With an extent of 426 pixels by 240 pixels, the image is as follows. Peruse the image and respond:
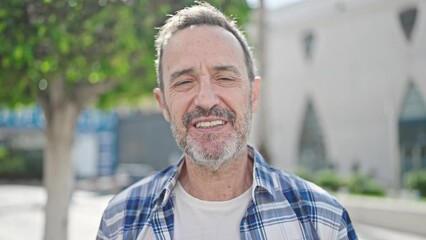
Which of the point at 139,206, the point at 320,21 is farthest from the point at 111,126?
the point at 139,206

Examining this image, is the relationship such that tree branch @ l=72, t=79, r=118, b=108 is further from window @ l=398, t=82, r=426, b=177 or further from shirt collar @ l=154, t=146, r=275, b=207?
window @ l=398, t=82, r=426, b=177

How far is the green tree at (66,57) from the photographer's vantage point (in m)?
4.16

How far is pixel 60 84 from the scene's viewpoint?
5.62 meters

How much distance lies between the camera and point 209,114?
2158mm

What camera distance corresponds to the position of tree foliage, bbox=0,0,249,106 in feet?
13.5

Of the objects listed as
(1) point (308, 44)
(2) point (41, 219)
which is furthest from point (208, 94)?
(1) point (308, 44)

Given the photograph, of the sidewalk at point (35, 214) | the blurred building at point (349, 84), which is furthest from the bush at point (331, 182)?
the sidewalk at point (35, 214)

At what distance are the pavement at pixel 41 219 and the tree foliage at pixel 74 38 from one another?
7.16 metres

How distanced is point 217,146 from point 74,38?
258cm

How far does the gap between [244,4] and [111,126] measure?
2905cm

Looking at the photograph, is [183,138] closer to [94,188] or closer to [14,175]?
[94,188]

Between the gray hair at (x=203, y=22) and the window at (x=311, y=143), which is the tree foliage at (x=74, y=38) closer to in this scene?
the gray hair at (x=203, y=22)

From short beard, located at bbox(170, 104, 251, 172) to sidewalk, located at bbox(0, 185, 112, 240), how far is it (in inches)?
395

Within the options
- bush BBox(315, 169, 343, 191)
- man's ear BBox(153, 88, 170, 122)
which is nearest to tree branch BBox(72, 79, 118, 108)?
man's ear BBox(153, 88, 170, 122)
